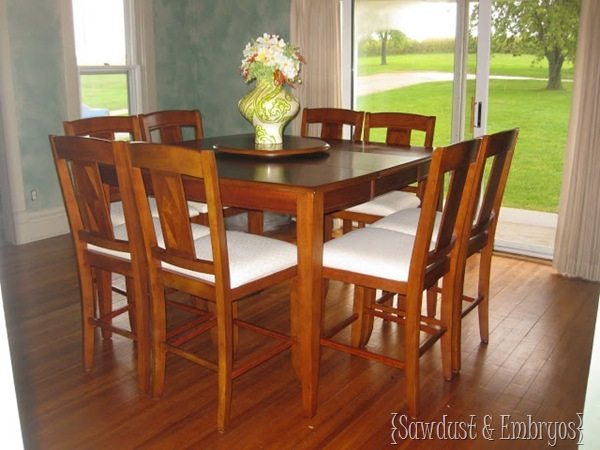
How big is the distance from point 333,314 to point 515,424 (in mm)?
1200

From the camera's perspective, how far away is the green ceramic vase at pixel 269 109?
2.93 m

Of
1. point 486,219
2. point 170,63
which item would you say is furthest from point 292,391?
point 170,63

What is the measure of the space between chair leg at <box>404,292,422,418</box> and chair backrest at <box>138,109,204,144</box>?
5.85 feet

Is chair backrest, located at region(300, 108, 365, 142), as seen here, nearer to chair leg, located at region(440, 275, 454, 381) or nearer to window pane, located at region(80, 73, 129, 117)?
chair leg, located at region(440, 275, 454, 381)

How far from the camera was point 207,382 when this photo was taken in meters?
Answer: 2.57

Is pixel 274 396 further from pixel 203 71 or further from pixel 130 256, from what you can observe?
pixel 203 71

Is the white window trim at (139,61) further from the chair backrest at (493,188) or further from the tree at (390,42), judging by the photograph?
the chair backrest at (493,188)

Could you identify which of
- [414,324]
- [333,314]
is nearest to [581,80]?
[333,314]

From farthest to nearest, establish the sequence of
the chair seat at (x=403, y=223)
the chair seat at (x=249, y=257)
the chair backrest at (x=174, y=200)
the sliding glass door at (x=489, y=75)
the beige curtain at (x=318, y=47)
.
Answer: the beige curtain at (x=318, y=47) < the sliding glass door at (x=489, y=75) < the chair seat at (x=403, y=223) < the chair seat at (x=249, y=257) < the chair backrest at (x=174, y=200)

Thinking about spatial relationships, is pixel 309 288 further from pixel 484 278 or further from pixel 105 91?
pixel 105 91

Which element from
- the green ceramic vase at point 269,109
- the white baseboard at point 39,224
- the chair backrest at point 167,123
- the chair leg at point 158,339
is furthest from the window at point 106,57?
→ the chair leg at point 158,339

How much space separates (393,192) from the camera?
3494mm

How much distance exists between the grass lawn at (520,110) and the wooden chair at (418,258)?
7.22 feet

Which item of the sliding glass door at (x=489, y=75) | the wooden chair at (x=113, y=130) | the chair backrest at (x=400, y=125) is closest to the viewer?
the wooden chair at (x=113, y=130)
